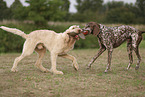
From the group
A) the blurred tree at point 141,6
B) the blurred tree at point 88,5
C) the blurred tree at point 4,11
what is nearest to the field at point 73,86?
the blurred tree at point 4,11

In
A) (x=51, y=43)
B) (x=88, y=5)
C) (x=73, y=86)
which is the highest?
(x=88, y=5)

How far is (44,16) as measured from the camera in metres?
23.0

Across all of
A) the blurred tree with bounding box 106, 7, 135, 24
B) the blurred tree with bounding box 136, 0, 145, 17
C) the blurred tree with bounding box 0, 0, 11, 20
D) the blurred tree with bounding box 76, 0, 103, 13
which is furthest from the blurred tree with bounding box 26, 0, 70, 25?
the blurred tree with bounding box 76, 0, 103, 13

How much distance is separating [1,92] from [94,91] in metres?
2.17

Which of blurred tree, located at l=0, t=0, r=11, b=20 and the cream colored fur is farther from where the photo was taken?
blurred tree, located at l=0, t=0, r=11, b=20

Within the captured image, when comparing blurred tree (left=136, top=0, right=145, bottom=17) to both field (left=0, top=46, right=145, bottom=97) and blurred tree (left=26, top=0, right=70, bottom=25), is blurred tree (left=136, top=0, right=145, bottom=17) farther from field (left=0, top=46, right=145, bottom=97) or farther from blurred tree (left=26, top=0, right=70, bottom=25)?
field (left=0, top=46, right=145, bottom=97)

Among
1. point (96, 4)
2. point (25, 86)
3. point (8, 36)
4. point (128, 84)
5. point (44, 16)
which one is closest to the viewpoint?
point (25, 86)

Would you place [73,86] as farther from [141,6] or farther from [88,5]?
[88,5]

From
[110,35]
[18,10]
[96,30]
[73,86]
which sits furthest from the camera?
[18,10]

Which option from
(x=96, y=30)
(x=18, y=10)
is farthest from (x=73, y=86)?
(x=18, y=10)

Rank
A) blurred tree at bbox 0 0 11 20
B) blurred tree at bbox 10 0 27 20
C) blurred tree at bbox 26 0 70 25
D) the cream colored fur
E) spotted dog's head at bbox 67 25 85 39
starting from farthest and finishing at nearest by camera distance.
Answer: blurred tree at bbox 10 0 27 20, blurred tree at bbox 26 0 70 25, blurred tree at bbox 0 0 11 20, the cream colored fur, spotted dog's head at bbox 67 25 85 39

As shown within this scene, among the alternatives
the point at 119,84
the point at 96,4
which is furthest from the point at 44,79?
the point at 96,4

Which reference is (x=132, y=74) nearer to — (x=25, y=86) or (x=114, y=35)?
(x=114, y=35)

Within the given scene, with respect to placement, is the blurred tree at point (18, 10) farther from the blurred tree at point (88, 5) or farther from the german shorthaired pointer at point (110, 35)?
the blurred tree at point (88, 5)
